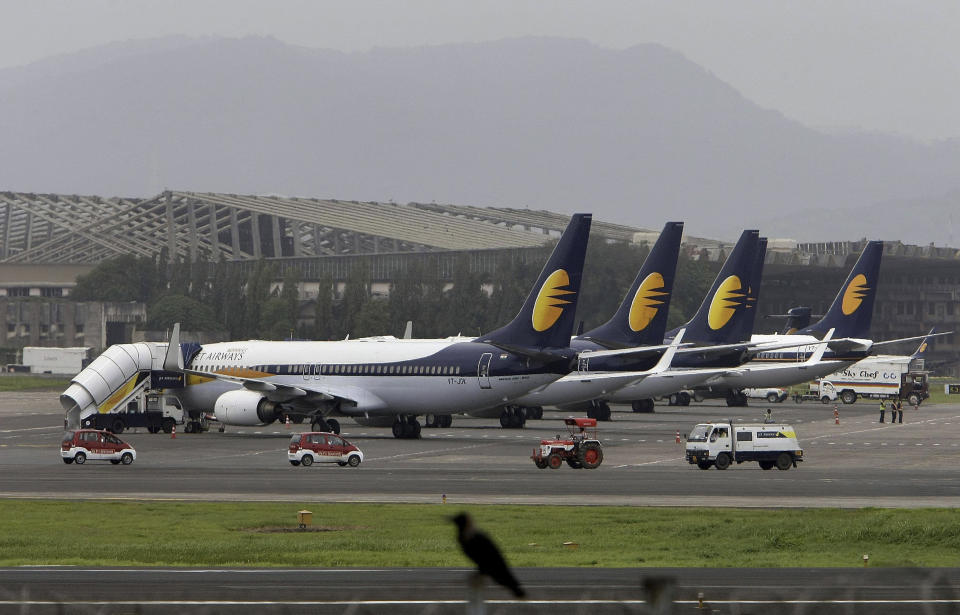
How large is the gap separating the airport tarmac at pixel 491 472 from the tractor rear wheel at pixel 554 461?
38 centimetres

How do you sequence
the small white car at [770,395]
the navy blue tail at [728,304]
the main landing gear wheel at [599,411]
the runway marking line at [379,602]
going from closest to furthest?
1. the runway marking line at [379,602]
2. the main landing gear wheel at [599,411]
3. the navy blue tail at [728,304]
4. the small white car at [770,395]

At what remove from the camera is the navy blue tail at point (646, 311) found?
82125 millimetres

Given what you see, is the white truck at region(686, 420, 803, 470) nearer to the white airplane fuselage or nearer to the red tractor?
the red tractor

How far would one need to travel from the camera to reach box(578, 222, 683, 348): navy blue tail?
82.1 m

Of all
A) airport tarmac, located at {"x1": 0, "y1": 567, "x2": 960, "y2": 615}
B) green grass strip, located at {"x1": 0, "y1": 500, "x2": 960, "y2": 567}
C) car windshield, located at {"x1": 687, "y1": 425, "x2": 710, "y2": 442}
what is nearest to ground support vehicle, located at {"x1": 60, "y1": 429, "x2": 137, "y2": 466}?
green grass strip, located at {"x1": 0, "y1": 500, "x2": 960, "y2": 567}

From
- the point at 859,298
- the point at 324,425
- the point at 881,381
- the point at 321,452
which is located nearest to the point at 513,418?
the point at 324,425

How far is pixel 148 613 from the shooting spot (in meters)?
21.2

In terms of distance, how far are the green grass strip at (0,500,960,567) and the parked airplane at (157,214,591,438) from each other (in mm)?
27281

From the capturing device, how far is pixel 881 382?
405ft

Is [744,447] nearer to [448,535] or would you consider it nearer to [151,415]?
[448,535]

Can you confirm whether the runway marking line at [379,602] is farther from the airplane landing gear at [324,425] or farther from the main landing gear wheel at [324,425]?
the main landing gear wheel at [324,425]

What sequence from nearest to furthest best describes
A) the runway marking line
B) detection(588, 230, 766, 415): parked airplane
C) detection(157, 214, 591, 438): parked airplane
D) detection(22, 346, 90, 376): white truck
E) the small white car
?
1. the runway marking line
2. detection(157, 214, 591, 438): parked airplane
3. detection(588, 230, 766, 415): parked airplane
4. the small white car
5. detection(22, 346, 90, 376): white truck

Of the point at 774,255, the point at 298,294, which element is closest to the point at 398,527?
the point at 298,294

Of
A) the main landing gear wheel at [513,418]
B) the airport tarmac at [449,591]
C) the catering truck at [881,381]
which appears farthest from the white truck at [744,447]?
the catering truck at [881,381]
